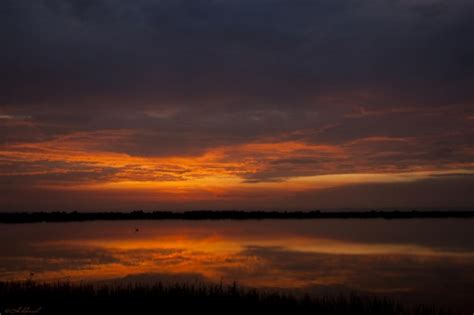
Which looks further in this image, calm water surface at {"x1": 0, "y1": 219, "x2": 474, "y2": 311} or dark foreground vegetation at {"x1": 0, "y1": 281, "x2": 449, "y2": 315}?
calm water surface at {"x1": 0, "y1": 219, "x2": 474, "y2": 311}

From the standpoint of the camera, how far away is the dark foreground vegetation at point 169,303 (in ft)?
42.1

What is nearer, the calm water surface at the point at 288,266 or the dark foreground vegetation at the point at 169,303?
the dark foreground vegetation at the point at 169,303

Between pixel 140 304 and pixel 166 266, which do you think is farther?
pixel 166 266

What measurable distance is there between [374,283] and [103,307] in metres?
11.0

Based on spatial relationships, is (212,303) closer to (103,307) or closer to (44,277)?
(103,307)

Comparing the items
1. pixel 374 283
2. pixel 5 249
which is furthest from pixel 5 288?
pixel 5 249

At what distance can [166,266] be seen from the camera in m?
25.5

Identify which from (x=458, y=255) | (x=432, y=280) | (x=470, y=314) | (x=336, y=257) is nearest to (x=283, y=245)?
(x=336, y=257)

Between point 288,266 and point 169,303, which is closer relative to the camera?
point 169,303

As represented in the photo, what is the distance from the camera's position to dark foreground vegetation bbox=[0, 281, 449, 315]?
12.8 m

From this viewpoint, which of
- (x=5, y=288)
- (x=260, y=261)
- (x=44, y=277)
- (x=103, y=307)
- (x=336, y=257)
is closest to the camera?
(x=103, y=307)

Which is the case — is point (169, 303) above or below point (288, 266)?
below

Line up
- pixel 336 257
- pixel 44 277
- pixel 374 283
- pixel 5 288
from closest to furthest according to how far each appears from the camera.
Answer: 1. pixel 5 288
2. pixel 374 283
3. pixel 44 277
4. pixel 336 257

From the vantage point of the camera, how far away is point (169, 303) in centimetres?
1366
